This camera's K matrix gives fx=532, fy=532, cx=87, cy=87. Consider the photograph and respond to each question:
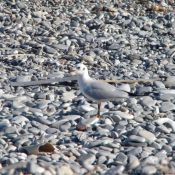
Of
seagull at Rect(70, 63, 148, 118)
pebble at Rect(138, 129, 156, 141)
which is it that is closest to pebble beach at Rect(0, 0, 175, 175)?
pebble at Rect(138, 129, 156, 141)

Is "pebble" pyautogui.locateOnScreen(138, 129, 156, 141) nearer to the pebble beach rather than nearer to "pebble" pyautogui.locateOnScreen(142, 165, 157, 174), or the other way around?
the pebble beach

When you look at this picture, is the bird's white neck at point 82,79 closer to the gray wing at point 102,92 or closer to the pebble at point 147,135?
the gray wing at point 102,92

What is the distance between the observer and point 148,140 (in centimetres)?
536

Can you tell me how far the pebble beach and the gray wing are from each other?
0.70 feet

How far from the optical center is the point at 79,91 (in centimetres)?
691

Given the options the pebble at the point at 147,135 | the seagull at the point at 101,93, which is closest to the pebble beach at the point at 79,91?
the pebble at the point at 147,135

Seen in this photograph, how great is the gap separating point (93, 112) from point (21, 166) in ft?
5.76

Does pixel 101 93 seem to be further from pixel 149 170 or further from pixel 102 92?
pixel 149 170

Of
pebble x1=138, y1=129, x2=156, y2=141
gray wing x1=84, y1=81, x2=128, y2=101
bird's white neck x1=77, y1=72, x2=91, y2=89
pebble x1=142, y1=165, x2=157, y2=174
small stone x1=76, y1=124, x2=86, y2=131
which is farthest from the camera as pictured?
bird's white neck x1=77, y1=72, x2=91, y2=89

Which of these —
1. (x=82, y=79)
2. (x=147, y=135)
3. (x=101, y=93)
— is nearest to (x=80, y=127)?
(x=101, y=93)

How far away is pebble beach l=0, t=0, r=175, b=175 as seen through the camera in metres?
4.91

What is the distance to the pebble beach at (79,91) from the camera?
4.91 metres

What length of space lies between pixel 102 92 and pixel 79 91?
928 millimetres

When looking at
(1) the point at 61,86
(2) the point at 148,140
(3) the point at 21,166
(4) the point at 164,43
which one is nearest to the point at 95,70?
(1) the point at 61,86
